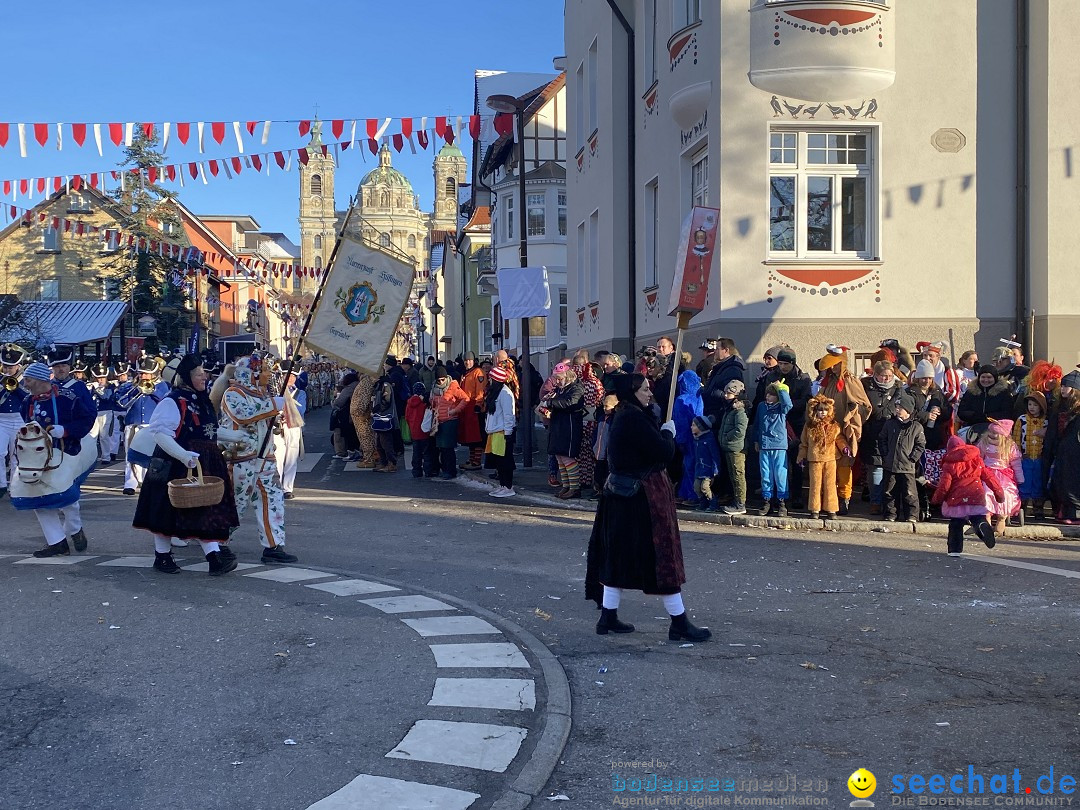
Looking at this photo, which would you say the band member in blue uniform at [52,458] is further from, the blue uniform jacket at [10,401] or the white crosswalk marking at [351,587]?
the blue uniform jacket at [10,401]

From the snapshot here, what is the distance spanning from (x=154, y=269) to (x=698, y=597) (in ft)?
160

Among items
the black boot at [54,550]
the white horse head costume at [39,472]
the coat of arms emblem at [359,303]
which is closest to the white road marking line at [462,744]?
the coat of arms emblem at [359,303]

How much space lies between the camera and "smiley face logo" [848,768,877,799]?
441 centimetres

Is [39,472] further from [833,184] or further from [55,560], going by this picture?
[833,184]

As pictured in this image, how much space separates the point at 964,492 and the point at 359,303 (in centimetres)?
584

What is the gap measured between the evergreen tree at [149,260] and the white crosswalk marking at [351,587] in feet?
144

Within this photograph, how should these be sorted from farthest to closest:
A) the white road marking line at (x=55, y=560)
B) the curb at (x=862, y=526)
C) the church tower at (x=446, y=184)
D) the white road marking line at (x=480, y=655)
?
the church tower at (x=446, y=184) → the curb at (x=862, y=526) → the white road marking line at (x=55, y=560) → the white road marking line at (x=480, y=655)

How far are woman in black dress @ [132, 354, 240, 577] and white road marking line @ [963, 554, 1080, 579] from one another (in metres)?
6.82

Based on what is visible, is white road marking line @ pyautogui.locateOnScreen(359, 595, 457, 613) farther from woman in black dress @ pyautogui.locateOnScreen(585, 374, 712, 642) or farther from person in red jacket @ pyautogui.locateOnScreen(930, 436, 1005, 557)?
person in red jacket @ pyautogui.locateOnScreen(930, 436, 1005, 557)

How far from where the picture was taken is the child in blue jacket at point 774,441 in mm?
12227

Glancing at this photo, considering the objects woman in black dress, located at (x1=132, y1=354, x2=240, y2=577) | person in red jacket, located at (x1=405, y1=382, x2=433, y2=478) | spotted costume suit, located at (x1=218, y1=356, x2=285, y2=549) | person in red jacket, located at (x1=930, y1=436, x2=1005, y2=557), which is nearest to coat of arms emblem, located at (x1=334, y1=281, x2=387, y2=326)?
spotted costume suit, located at (x1=218, y1=356, x2=285, y2=549)

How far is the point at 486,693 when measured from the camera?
5.72 metres

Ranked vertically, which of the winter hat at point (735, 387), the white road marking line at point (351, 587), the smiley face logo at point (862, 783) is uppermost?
the winter hat at point (735, 387)

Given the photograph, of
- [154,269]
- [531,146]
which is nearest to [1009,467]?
[531,146]
